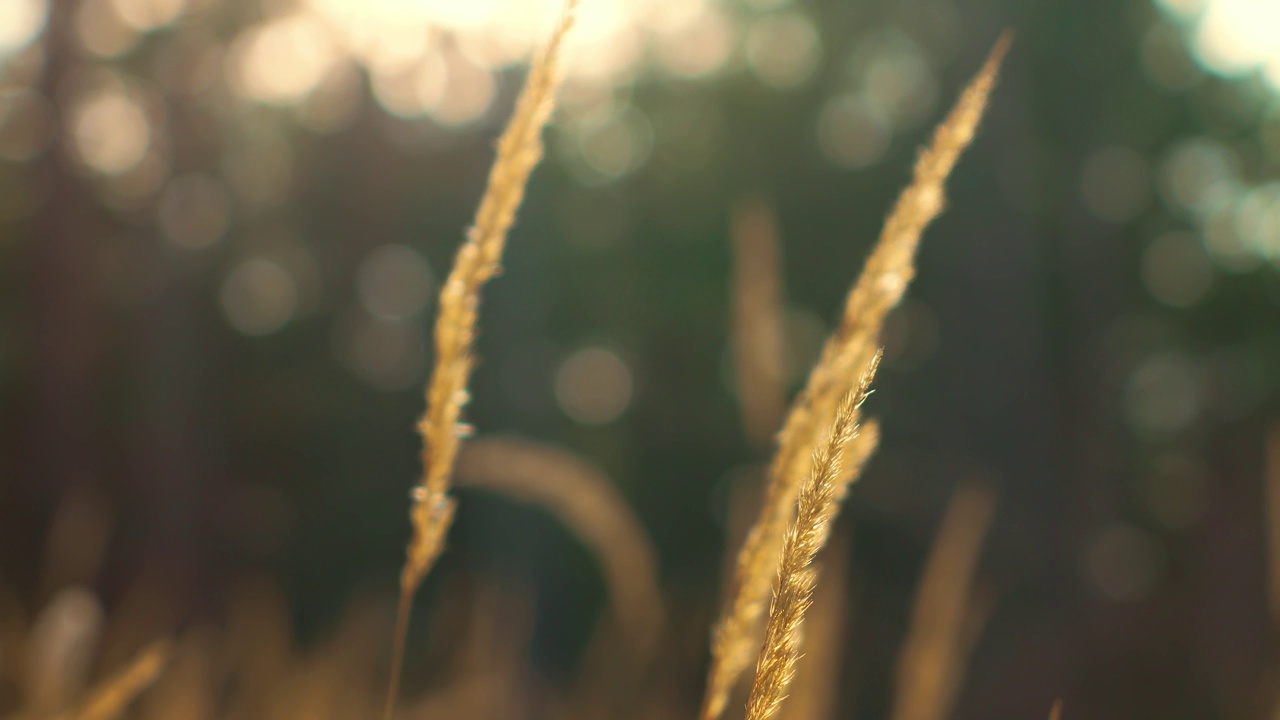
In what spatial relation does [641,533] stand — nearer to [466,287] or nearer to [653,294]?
[466,287]

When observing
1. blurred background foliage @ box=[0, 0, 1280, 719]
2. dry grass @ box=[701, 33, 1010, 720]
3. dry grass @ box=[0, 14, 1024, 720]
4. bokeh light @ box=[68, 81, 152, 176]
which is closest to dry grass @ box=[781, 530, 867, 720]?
dry grass @ box=[0, 14, 1024, 720]

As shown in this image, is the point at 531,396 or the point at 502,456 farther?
the point at 531,396

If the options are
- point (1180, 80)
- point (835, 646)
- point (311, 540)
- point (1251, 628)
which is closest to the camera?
point (835, 646)

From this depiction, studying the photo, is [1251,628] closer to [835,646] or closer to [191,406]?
[835,646]

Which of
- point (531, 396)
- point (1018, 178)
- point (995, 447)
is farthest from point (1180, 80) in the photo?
point (531, 396)

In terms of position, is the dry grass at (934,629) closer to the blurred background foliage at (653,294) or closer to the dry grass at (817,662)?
the dry grass at (817,662)

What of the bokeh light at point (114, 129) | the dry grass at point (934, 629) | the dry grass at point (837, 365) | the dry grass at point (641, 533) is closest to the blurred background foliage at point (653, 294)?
the bokeh light at point (114, 129)

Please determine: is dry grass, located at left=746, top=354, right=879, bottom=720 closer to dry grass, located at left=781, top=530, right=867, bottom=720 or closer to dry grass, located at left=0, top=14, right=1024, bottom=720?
dry grass, located at left=0, top=14, right=1024, bottom=720
